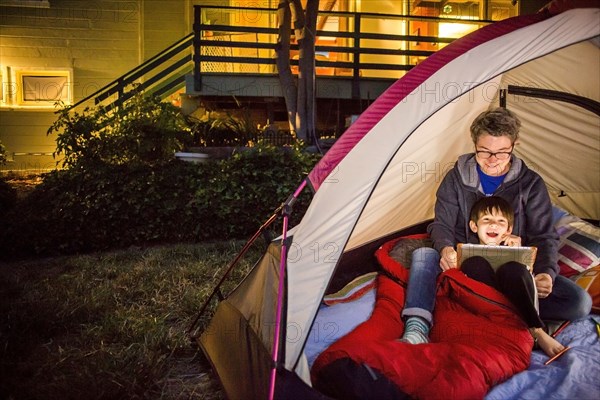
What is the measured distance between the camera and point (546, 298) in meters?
2.51

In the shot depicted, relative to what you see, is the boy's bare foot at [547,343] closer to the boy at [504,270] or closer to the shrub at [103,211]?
the boy at [504,270]

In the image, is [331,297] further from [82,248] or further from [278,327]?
[82,248]

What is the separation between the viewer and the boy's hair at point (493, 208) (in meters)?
2.59

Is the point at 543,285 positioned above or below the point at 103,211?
below

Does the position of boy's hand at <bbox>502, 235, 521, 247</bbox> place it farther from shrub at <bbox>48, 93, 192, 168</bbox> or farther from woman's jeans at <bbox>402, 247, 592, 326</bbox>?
shrub at <bbox>48, 93, 192, 168</bbox>

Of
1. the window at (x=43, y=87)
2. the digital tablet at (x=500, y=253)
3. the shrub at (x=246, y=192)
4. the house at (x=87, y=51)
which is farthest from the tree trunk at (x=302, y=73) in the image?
the window at (x=43, y=87)

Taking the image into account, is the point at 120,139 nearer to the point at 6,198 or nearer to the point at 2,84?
the point at 6,198

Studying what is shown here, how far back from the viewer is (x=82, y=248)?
4.59 metres

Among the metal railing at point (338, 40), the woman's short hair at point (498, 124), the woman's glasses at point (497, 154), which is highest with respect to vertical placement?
the metal railing at point (338, 40)

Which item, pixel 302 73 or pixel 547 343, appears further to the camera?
pixel 302 73

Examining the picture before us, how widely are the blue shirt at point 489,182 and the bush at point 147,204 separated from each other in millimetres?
2315

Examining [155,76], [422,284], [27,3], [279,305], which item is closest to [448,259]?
[422,284]

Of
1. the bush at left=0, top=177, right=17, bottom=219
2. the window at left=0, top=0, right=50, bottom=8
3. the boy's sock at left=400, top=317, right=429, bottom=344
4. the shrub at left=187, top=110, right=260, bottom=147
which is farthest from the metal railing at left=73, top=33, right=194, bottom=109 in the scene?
the boy's sock at left=400, top=317, right=429, bottom=344

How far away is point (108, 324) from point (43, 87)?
7.84m
